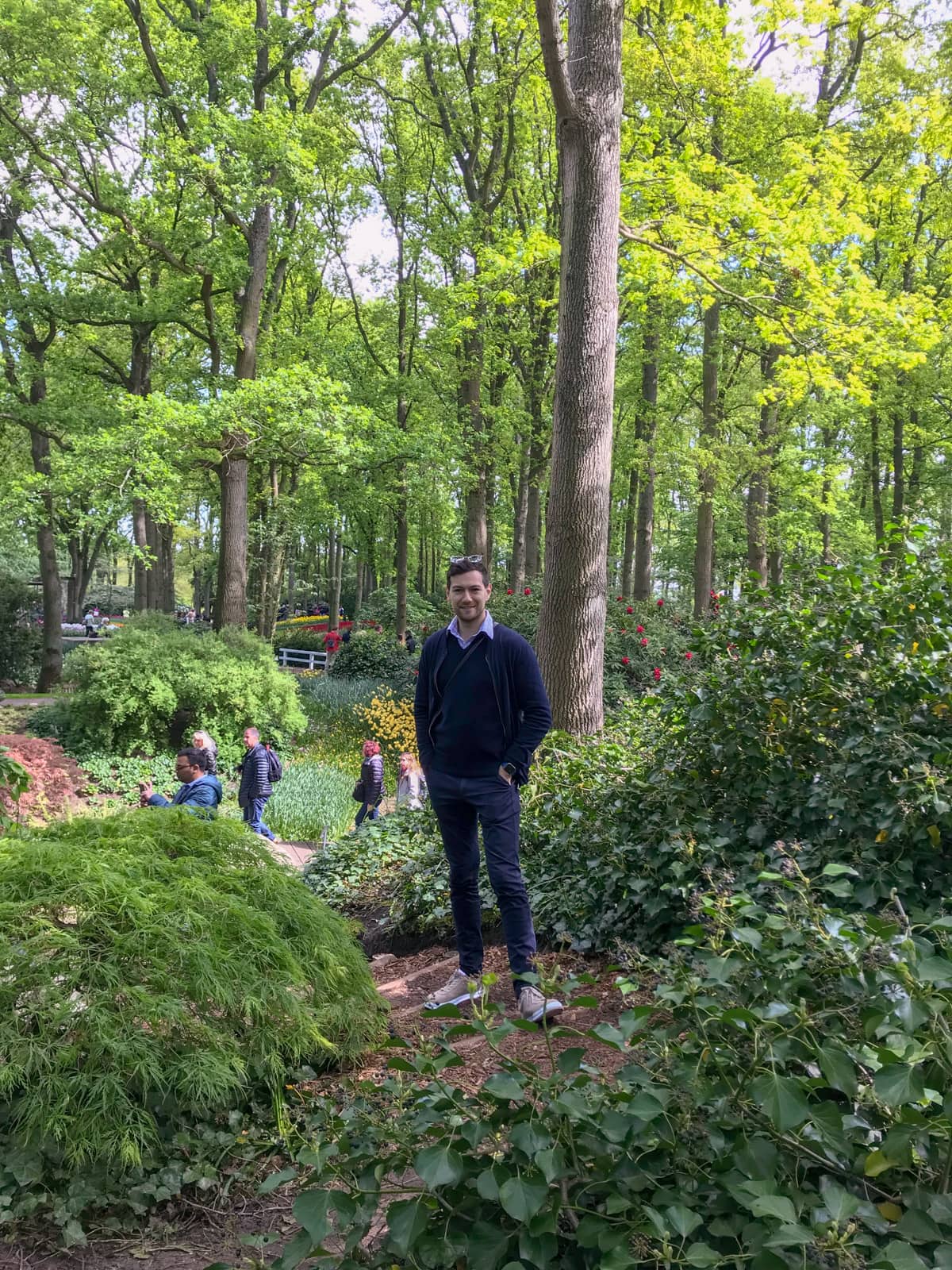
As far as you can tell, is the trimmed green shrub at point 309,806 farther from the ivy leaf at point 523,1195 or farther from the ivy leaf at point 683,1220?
the ivy leaf at point 683,1220

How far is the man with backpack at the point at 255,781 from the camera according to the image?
30.9 ft

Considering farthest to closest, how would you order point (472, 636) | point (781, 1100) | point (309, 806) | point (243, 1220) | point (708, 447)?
point (708, 447)
point (309, 806)
point (472, 636)
point (243, 1220)
point (781, 1100)

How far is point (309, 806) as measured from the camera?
1043cm

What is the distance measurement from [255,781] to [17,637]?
1399 cm

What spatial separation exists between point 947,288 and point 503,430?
40.3 ft

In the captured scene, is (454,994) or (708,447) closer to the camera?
(454,994)

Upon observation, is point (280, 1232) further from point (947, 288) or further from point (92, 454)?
point (947, 288)

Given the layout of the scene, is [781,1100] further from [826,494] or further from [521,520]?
[826,494]

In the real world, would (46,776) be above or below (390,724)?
below

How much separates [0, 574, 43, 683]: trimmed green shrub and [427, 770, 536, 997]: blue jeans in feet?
63.4

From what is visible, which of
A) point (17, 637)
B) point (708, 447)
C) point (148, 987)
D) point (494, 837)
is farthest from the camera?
point (17, 637)

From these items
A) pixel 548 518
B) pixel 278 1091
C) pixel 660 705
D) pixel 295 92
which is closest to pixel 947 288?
pixel 295 92

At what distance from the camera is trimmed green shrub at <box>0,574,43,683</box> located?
19.6 metres

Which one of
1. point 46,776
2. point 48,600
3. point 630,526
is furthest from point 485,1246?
point 630,526
